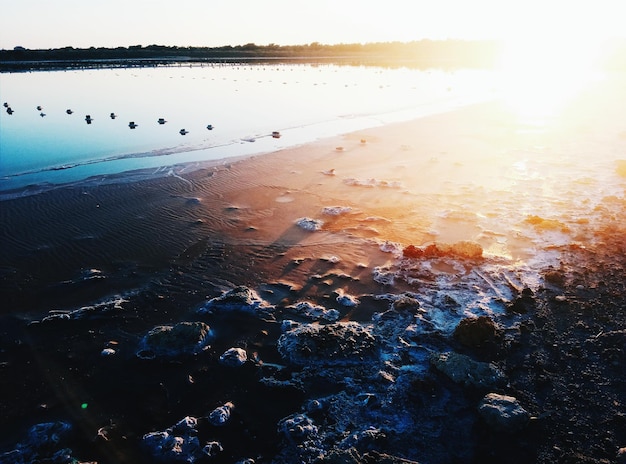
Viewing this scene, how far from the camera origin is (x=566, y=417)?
279 inches

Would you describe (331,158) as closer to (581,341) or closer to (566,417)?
(581,341)

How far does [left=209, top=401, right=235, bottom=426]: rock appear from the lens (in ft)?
23.4

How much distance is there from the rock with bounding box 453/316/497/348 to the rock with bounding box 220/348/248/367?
455cm

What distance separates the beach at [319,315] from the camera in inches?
273

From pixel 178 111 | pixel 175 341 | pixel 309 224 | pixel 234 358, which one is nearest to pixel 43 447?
pixel 175 341

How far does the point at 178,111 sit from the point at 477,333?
101ft

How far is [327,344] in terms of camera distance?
8727mm

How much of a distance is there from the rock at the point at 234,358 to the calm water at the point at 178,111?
1409 cm

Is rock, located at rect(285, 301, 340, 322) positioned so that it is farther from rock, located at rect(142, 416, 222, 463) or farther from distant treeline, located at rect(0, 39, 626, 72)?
distant treeline, located at rect(0, 39, 626, 72)

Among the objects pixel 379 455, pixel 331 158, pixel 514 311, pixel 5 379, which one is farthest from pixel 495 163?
pixel 5 379

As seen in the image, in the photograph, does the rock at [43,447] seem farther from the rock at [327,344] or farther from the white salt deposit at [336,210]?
the white salt deposit at [336,210]

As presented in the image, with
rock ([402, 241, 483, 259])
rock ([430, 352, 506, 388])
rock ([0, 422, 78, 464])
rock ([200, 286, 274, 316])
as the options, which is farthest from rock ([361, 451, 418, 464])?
rock ([402, 241, 483, 259])

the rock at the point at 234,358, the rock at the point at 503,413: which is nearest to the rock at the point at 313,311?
the rock at the point at 234,358

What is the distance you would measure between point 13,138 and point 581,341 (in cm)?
2946
